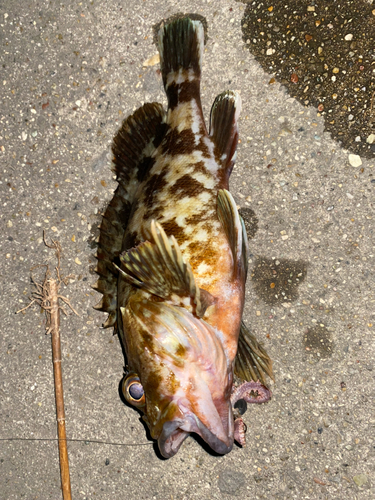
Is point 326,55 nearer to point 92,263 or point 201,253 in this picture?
point 201,253

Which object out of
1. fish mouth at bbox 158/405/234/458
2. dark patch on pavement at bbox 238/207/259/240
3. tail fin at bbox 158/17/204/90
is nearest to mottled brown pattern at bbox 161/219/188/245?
dark patch on pavement at bbox 238/207/259/240

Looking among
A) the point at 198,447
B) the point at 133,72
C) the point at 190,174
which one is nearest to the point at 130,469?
the point at 198,447

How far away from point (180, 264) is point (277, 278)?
1.33m

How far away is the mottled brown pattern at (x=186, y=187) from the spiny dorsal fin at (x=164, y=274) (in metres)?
0.44

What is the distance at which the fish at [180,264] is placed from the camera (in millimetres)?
2072

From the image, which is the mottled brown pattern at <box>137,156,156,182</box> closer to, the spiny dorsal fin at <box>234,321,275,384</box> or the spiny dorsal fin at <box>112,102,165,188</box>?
the spiny dorsal fin at <box>112,102,165,188</box>

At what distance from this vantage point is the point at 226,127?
8.80ft

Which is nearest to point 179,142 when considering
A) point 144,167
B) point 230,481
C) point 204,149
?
point 204,149

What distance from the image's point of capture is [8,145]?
11.0 feet

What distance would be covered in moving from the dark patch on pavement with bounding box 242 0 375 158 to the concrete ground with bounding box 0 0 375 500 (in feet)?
0.36

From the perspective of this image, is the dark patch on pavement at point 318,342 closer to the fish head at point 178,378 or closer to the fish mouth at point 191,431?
the fish head at point 178,378

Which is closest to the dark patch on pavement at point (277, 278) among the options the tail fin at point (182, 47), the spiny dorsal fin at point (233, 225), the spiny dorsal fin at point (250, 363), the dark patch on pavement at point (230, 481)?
the spiny dorsal fin at point (250, 363)

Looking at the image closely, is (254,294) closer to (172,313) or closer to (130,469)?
(172,313)

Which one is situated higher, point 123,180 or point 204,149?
point 204,149
